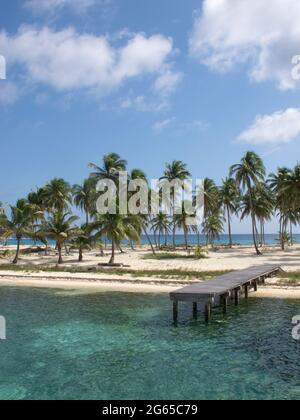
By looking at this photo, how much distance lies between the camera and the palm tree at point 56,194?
197 feet

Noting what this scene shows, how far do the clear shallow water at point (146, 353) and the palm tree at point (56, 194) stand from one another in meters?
36.9

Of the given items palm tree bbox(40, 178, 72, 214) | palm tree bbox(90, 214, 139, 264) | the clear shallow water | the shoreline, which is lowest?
the clear shallow water

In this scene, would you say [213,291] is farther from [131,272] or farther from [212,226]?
[212,226]

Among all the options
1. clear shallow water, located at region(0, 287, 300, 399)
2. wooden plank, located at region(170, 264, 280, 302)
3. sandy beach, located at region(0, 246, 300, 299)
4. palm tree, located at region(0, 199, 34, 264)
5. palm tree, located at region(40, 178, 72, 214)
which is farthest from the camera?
palm tree, located at region(40, 178, 72, 214)

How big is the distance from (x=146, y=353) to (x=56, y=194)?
47393mm

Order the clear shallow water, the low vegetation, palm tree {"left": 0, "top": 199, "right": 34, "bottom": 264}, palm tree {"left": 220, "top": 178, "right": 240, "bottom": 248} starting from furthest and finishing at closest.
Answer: palm tree {"left": 220, "top": 178, "right": 240, "bottom": 248} < palm tree {"left": 0, "top": 199, "right": 34, "bottom": 264} < the low vegetation < the clear shallow water

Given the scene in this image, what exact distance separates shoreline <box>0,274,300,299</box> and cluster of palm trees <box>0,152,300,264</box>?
7.35 metres

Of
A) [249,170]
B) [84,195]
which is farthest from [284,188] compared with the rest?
[84,195]

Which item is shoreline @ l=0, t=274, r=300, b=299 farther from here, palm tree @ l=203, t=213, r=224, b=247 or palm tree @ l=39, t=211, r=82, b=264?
palm tree @ l=203, t=213, r=224, b=247

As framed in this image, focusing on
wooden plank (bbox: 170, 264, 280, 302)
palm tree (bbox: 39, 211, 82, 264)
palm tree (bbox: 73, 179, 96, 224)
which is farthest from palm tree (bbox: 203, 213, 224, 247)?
wooden plank (bbox: 170, 264, 280, 302)

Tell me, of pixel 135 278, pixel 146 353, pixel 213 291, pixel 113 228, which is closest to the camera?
pixel 146 353

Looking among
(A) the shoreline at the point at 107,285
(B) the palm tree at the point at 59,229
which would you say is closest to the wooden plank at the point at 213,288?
(A) the shoreline at the point at 107,285

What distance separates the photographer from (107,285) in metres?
32.3

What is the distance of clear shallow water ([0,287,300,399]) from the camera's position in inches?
476
